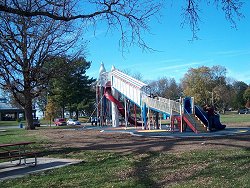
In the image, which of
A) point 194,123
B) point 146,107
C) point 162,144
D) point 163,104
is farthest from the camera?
point 146,107

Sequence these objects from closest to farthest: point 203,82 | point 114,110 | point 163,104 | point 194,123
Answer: point 194,123
point 163,104
point 114,110
point 203,82

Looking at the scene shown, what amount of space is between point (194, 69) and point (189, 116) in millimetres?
81577

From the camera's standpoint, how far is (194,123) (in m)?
27.4

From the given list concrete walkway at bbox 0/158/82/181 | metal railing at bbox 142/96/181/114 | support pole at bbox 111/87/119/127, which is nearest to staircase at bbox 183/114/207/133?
metal railing at bbox 142/96/181/114

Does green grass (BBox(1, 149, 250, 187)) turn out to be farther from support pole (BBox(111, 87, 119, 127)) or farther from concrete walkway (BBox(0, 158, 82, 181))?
support pole (BBox(111, 87, 119, 127))

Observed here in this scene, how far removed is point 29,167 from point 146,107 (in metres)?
21.8

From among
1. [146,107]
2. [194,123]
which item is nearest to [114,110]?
[146,107]

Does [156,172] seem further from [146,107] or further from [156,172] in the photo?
[146,107]

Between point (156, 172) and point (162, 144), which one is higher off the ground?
point (162, 144)

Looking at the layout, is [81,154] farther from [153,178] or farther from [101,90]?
[101,90]

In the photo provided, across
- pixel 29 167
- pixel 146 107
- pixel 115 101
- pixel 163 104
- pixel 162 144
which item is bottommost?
pixel 29 167

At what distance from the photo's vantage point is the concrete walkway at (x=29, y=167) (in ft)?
35.2

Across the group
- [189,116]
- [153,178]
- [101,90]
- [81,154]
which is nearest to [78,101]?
[101,90]

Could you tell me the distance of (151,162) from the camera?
439 inches
